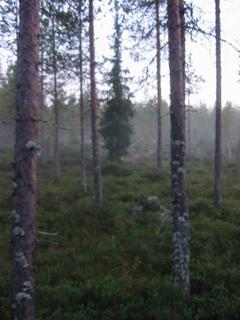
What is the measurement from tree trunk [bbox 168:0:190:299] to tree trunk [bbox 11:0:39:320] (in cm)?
432

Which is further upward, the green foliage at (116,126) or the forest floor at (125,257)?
the green foliage at (116,126)

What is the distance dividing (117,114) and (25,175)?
91.1ft

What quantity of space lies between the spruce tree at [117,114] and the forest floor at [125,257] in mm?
11971

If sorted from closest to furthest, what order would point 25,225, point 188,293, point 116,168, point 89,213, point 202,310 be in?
1. point 25,225
2. point 202,310
3. point 188,293
4. point 89,213
5. point 116,168

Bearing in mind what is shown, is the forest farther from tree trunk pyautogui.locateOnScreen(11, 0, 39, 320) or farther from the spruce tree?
the spruce tree

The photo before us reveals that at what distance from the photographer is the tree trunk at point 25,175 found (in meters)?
6.50

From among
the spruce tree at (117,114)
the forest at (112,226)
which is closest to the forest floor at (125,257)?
the forest at (112,226)

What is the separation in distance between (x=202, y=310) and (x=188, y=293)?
1.00 metres

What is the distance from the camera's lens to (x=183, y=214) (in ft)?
33.0

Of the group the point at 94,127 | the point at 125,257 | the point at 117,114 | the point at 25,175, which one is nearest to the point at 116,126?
the point at 117,114

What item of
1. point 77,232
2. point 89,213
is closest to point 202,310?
point 77,232

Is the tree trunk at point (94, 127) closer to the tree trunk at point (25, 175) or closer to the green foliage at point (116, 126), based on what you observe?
the tree trunk at point (25, 175)

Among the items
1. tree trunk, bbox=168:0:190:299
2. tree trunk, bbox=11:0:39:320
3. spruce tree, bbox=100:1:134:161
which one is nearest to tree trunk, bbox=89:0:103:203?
tree trunk, bbox=168:0:190:299

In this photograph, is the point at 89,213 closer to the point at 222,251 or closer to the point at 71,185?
the point at 222,251
